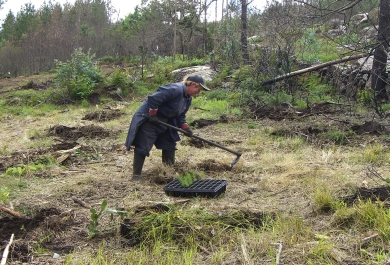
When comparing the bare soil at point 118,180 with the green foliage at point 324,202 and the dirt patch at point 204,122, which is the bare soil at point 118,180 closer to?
the dirt patch at point 204,122

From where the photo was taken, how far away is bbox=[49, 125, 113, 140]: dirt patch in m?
8.25

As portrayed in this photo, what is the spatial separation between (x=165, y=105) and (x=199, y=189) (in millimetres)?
1426

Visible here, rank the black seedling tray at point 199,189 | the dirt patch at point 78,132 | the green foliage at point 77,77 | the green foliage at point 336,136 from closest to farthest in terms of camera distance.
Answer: the black seedling tray at point 199,189
the green foliage at point 336,136
the dirt patch at point 78,132
the green foliage at point 77,77

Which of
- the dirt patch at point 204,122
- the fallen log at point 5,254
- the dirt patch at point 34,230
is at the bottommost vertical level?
the dirt patch at point 204,122

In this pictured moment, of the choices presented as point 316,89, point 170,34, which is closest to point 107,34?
point 170,34

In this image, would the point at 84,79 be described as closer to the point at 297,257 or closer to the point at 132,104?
the point at 132,104

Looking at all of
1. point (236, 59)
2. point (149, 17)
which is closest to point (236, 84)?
point (236, 59)

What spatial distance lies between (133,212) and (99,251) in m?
0.62

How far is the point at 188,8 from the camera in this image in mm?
23875

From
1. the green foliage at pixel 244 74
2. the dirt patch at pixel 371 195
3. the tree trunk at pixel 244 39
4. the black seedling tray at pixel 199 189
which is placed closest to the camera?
the dirt patch at pixel 371 195

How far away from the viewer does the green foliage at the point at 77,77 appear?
43.6 feet

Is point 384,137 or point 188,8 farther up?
point 188,8

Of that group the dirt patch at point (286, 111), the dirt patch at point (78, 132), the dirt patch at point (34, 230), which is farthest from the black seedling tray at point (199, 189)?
the dirt patch at point (286, 111)

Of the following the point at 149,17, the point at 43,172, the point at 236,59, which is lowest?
the point at 43,172
